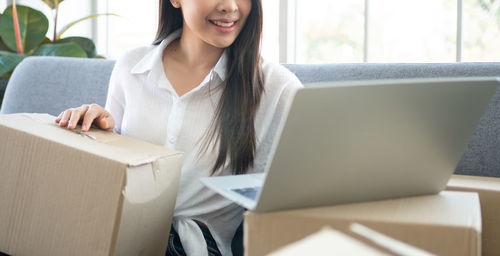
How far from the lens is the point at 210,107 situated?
3.93ft

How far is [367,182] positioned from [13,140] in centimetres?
63

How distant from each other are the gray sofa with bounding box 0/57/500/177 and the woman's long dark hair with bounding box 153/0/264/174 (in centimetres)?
20

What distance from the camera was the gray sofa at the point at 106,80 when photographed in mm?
1137

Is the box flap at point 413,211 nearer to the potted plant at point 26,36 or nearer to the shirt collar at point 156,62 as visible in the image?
the shirt collar at point 156,62

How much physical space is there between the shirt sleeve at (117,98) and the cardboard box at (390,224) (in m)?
0.76

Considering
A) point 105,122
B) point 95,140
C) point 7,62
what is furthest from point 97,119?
point 7,62

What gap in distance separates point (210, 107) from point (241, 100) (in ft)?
0.26

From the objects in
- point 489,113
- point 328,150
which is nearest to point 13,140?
point 328,150

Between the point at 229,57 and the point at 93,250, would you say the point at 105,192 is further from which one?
the point at 229,57

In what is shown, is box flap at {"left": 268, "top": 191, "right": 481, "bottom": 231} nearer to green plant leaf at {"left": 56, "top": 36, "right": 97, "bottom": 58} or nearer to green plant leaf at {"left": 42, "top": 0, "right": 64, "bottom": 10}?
green plant leaf at {"left": 56, "top": 36, "right": 97, "bottom": 58}

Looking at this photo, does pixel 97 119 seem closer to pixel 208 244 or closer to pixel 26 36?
pixel 208 244

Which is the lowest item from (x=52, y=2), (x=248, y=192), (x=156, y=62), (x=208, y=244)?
(x=208, y=244)

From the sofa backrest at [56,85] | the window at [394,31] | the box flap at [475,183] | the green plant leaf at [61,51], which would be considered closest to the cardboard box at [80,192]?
the box flap at [475,183]

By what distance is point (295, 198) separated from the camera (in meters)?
0.65
